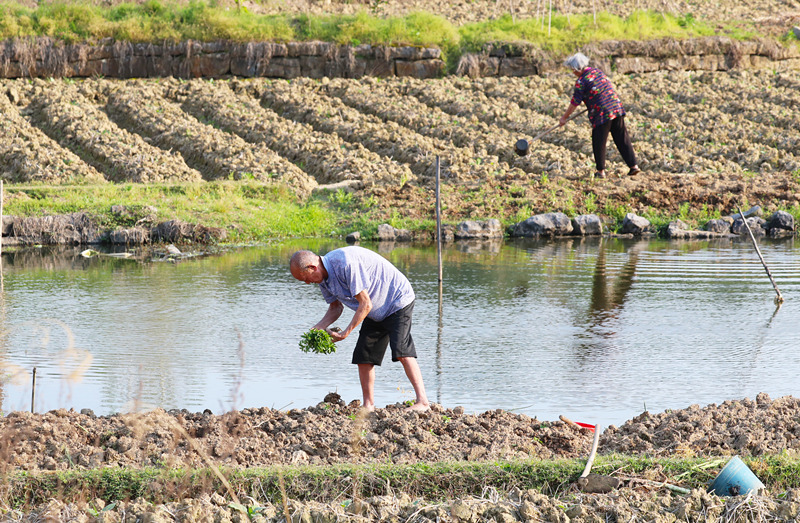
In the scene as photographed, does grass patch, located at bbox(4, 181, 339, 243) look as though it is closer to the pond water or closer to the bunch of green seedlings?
the pond water

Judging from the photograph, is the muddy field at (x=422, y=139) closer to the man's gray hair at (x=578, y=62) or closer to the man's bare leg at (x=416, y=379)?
the man's gray hair at (x=578, y=62)

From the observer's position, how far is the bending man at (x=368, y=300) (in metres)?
5.90

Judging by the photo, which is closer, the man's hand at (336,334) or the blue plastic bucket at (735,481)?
the blue plastic bucket at (735,481)

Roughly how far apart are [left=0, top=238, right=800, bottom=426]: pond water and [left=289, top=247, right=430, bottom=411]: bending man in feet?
2.08

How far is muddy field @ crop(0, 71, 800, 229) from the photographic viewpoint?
1758 cm

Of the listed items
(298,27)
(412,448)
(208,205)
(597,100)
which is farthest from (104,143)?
(412,448)

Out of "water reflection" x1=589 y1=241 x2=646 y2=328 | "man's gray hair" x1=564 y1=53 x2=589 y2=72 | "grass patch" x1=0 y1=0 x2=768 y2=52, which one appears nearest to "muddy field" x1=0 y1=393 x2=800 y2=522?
"water reflection" x1=589 y1=241 x2=646 y2=328

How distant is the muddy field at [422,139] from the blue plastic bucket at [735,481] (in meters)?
12.4

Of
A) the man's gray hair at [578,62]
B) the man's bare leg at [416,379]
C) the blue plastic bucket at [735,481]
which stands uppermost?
the man's gray hair at [578,62]

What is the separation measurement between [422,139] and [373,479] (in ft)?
53.3

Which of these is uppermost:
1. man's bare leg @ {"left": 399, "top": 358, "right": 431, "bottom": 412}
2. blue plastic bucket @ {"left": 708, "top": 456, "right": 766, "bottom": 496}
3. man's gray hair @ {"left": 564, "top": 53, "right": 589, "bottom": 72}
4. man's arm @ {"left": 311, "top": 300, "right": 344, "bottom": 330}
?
man's gray hair @ {"left": 564, "top": 53, "right": 589, "bottom": 72}

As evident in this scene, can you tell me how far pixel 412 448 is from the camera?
5.43 metres

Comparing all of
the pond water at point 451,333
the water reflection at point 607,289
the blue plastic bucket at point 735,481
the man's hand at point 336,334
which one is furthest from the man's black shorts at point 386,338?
the water reflection at point 607,289

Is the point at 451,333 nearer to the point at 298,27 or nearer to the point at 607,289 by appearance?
the point at 607,289
